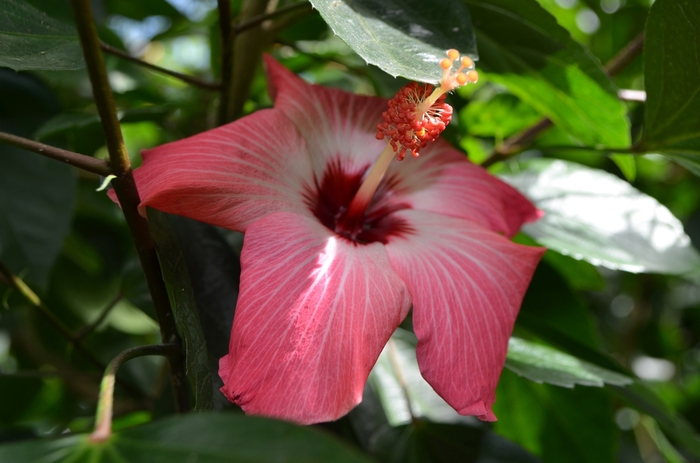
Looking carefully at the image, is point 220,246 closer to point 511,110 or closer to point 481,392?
point 481,392

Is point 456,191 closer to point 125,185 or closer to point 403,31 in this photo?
point 403,31

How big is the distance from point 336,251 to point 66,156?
221 mm

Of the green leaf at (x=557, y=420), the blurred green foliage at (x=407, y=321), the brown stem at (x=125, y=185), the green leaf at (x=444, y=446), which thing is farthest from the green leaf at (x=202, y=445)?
the green leaf at (x=557, y=420)

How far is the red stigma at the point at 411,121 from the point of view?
57cm

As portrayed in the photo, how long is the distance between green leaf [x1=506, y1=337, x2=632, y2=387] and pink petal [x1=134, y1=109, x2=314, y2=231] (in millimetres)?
272

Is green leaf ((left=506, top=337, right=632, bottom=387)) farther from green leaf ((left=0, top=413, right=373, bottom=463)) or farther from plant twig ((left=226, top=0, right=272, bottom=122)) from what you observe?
plant twig ((left=226, top=0, right=272, bottom=122))

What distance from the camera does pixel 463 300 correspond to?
0.52 meters

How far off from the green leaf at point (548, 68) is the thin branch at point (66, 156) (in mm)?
455

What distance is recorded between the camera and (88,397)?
113 cm

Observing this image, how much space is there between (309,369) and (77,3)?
0.28 meters

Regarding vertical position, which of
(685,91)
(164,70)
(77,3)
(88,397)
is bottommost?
(88,397)

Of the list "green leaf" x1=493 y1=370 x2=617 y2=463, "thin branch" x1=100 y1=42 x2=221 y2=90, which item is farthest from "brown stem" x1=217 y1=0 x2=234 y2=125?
"green leaf" x1=493 y1=370 x2=617 y2=463

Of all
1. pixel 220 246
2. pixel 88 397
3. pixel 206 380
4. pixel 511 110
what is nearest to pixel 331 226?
pixel 220 246

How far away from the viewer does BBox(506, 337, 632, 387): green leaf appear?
60 centimetres
